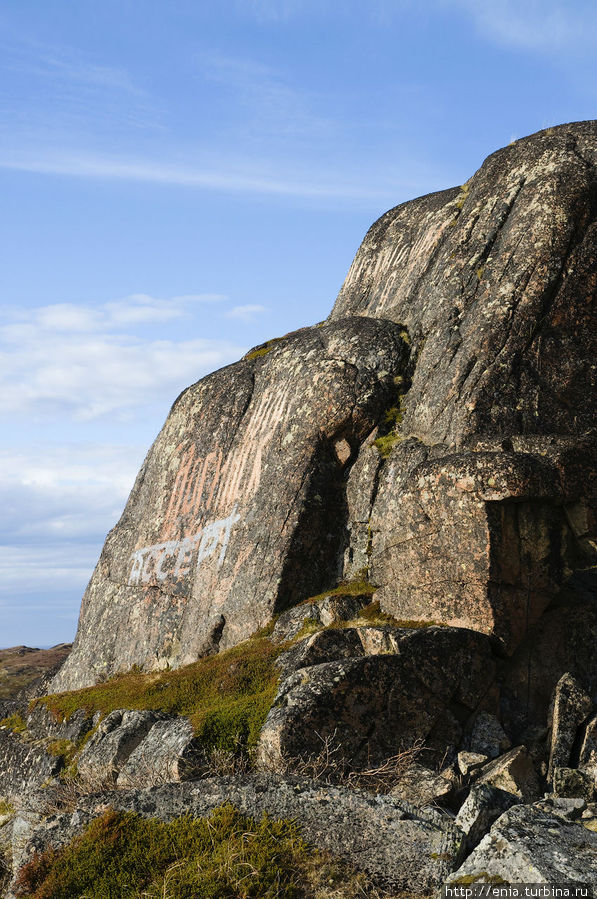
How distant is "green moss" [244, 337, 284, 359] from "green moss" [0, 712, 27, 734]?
1884 cm

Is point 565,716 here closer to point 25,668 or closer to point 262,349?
point 262,349

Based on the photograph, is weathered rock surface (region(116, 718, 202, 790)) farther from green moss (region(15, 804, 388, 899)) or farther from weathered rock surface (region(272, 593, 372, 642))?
weathered rock surface (region(272, 593, 372, 642))

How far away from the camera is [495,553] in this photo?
78.5 feet

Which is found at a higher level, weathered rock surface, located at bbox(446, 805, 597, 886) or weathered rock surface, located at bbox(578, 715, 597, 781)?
weathered rock surface, located at bbox(446, 805, 597, 886)

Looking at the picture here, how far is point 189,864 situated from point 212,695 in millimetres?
10993

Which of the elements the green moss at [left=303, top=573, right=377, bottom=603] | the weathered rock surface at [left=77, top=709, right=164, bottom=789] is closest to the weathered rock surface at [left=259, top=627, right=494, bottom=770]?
the weathered rock surface at [left=77, top=709, right=164, bottom=789]

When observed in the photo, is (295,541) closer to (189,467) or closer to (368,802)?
(189,467)

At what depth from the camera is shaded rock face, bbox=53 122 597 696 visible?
24.6 metres

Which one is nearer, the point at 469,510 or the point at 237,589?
the point at 469,510

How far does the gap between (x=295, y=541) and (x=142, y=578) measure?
1037 cm

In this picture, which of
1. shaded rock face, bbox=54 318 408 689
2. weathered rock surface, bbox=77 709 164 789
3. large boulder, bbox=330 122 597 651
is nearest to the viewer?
weathered rock surface, bbox=77 709 164 789

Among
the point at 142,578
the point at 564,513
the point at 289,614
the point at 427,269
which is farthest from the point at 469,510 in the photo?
the point at 142,578

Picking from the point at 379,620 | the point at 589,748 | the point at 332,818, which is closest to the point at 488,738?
the point at 589,748

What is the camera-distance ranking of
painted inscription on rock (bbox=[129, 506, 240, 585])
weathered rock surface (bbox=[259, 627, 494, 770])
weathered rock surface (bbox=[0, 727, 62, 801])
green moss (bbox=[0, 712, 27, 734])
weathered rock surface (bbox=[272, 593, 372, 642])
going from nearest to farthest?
weathered rock surface (bbox=[259, 627, 494, 770]) < weathered rock surface (bbox=[0, 727, 62, 801]) < weathered rock surface (bbox=[272, 593, 372, 642]) < green moss (bbox=[0, 712, 27, 734]) < painted inscription on rock (bbox=[129, 506, 240, 585])
